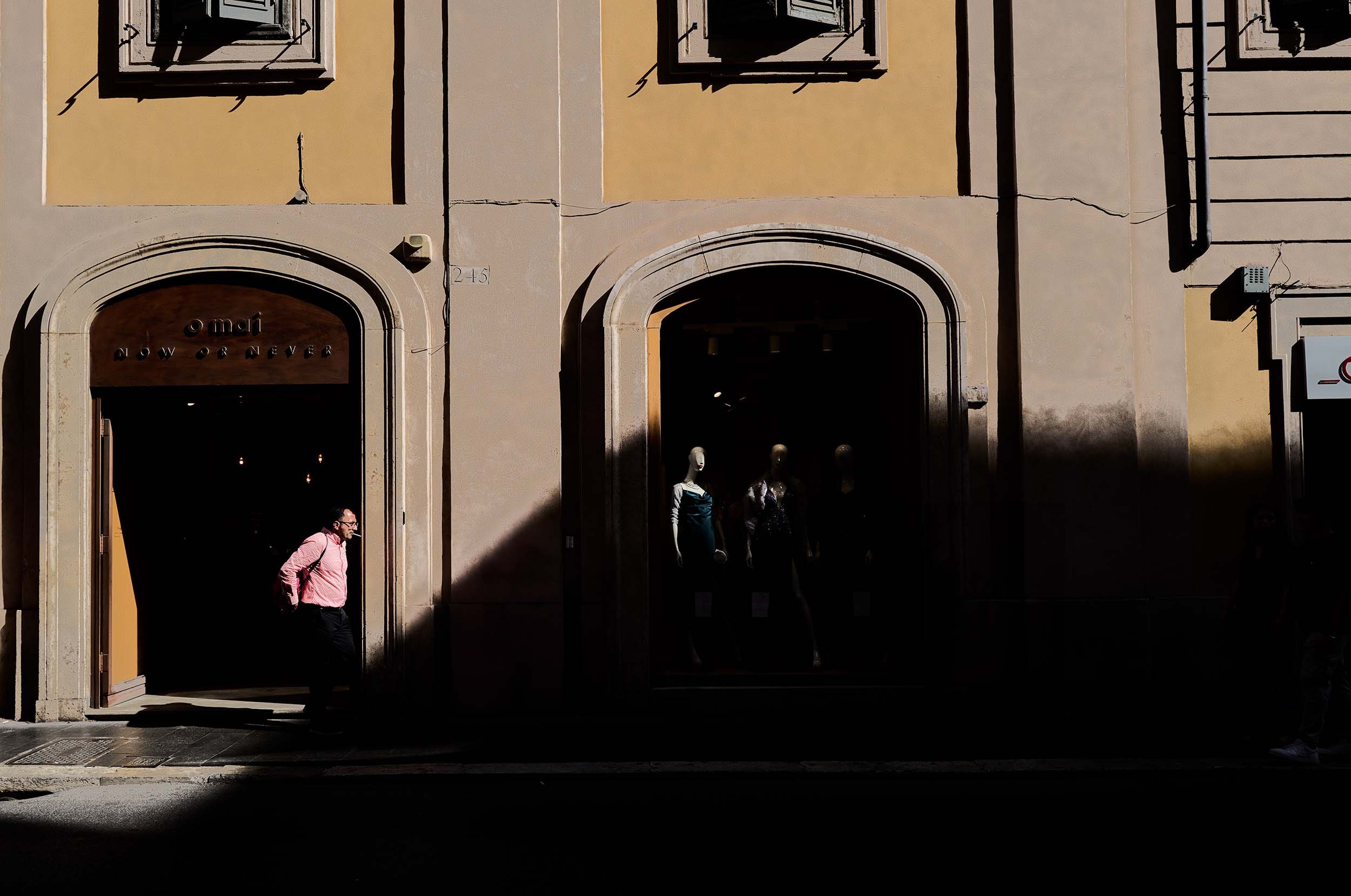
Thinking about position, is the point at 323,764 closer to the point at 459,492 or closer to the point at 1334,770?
the point at 459,492

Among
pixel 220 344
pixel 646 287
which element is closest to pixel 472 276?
pixel 646 287

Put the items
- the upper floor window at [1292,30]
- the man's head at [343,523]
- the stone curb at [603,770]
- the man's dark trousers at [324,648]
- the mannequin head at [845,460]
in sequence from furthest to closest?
the mannequin head at [845,460] → the upper floor window at [1292,30] → the man's head at [343,523] → the man's dark trousers at [324,648] → the stone curb at [603,770]

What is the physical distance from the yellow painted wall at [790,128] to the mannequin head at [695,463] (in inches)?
89.2

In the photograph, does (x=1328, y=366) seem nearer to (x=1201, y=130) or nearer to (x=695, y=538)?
(x=1201, y=130)

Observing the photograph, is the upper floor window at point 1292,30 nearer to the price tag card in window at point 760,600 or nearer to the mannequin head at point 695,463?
the mannequin head at point 695,463

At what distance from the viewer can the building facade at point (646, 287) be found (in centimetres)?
1026

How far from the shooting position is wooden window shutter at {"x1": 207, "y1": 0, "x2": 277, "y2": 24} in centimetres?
1027

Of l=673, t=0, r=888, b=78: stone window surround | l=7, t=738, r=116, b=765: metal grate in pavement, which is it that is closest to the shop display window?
l=673, t=0, r=888, b=78: stone window surround

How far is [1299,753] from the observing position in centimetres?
818

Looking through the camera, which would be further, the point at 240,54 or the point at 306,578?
the point at 240,54

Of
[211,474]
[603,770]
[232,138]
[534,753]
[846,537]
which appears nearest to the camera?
[603,770]

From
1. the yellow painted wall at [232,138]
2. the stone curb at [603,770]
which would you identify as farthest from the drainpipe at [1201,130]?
the yellow painted wall at [232,138]

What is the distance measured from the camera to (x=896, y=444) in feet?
35.5

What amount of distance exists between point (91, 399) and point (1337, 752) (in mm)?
10286
